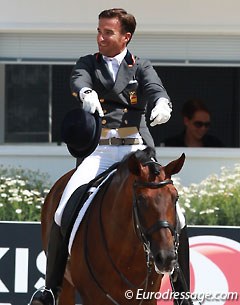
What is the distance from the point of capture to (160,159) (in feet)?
36.9

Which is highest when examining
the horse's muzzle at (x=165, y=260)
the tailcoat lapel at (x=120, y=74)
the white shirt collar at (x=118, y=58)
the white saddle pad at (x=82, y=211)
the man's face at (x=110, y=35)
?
the man's face at (x=110, y=35)

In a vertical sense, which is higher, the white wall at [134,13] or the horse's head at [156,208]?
the white wall at [134,13]

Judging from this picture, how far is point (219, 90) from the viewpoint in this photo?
39.3 ft

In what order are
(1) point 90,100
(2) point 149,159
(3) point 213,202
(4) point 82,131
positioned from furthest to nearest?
(3) point 213,202
(4) point 82,131
(1) point 90,100
(2) point 149,159

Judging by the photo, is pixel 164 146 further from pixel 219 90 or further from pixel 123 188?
pixel 123 188

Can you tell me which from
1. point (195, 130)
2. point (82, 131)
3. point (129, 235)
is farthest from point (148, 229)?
point (195, 130)

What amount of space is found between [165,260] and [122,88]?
1.67 meters

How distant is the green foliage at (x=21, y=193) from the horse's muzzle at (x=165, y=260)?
4.37 meters

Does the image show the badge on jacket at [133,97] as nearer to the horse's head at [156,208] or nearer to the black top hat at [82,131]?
the black top hat at [82,131]

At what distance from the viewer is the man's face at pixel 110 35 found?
6703mm

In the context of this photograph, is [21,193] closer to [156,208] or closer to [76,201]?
[76,201]

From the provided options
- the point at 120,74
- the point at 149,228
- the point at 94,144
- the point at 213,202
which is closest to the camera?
the point at 149,228

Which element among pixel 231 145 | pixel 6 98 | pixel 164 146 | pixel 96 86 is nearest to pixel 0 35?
pixel 6 98

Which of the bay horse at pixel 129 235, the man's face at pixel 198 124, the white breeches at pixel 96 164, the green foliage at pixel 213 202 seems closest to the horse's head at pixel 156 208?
the bay horse at pixel 129 235
